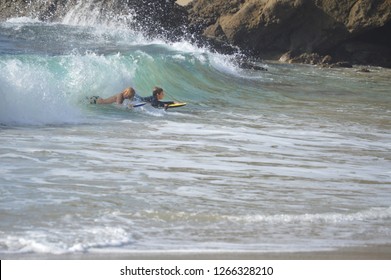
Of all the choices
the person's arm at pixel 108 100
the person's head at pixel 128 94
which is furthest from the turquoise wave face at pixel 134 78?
the person's head at pixel 128 94

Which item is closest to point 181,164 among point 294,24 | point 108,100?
point 108,100

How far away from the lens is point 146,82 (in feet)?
55.9

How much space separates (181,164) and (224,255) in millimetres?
3111

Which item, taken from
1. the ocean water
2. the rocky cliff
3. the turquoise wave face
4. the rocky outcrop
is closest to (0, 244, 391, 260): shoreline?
the ocean water

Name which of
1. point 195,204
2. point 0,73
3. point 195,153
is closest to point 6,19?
point 0,73

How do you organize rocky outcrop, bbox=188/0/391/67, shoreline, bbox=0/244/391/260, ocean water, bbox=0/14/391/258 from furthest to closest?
rocky outcrop, bbox=188/0/391/67 < ocean water, bbox=0/14/391/258 < shoreline, bbox=0/244/391/260

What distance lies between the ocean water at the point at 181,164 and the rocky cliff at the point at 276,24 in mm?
6456

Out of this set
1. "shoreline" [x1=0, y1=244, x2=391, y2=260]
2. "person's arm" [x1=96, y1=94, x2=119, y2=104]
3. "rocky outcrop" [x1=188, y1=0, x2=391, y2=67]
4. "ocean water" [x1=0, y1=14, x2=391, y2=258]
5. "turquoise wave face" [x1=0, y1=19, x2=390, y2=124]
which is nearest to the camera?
"shoreline" [x1=0, y1=244, x2=391, y2=260]

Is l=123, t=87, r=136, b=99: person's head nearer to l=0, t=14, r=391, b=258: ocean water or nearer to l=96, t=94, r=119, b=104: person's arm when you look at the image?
l=96, t=94, r=119, b=104: person's arm

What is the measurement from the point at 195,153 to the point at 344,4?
53.3 ft

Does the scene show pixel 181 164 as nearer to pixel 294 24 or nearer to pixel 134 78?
pixel 134 78

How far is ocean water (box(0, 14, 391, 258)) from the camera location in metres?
6.30

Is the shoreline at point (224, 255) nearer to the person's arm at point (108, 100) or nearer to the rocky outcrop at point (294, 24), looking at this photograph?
the person's arm at point (108, 100)

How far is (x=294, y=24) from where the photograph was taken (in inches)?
992
